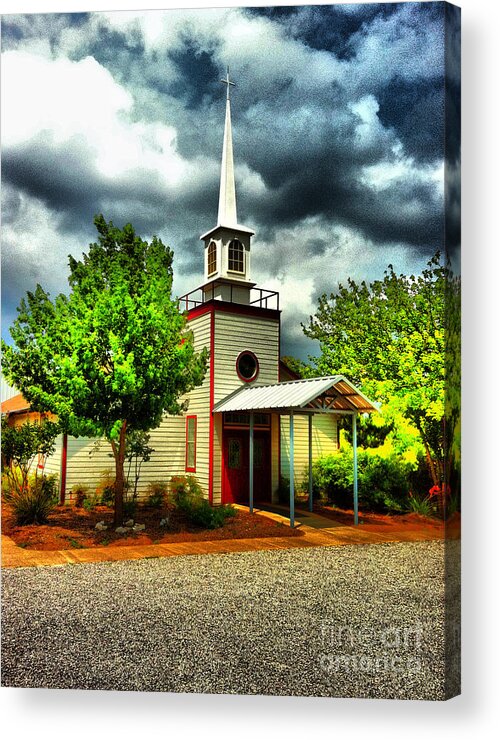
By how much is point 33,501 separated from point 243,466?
392cm

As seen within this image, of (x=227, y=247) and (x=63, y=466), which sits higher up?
(x=227, y=247)

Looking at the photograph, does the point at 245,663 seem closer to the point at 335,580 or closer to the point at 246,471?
the point at 335,580

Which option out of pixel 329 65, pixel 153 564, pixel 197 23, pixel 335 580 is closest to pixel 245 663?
pixel 335 580

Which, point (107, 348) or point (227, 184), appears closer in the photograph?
point (227, 184)

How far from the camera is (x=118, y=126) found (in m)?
7.29

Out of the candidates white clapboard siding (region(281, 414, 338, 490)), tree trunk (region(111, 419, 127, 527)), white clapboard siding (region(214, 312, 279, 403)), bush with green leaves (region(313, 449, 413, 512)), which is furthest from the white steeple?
bush with green leaves (region(313, 449, 413, 512))

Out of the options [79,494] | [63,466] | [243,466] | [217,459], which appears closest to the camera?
[79,494]

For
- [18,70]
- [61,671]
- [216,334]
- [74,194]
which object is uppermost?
[18,70]

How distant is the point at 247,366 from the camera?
480 inches

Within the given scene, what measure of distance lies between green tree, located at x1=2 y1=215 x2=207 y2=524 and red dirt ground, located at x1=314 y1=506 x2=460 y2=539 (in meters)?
3.38

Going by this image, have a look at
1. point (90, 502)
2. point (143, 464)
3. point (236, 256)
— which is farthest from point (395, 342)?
point (90, 502)

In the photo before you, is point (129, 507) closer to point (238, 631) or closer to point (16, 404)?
point (16, 404)

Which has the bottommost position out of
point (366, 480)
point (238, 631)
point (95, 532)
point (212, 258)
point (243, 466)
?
point (238, 631)

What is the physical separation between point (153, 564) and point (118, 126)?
548 cm
